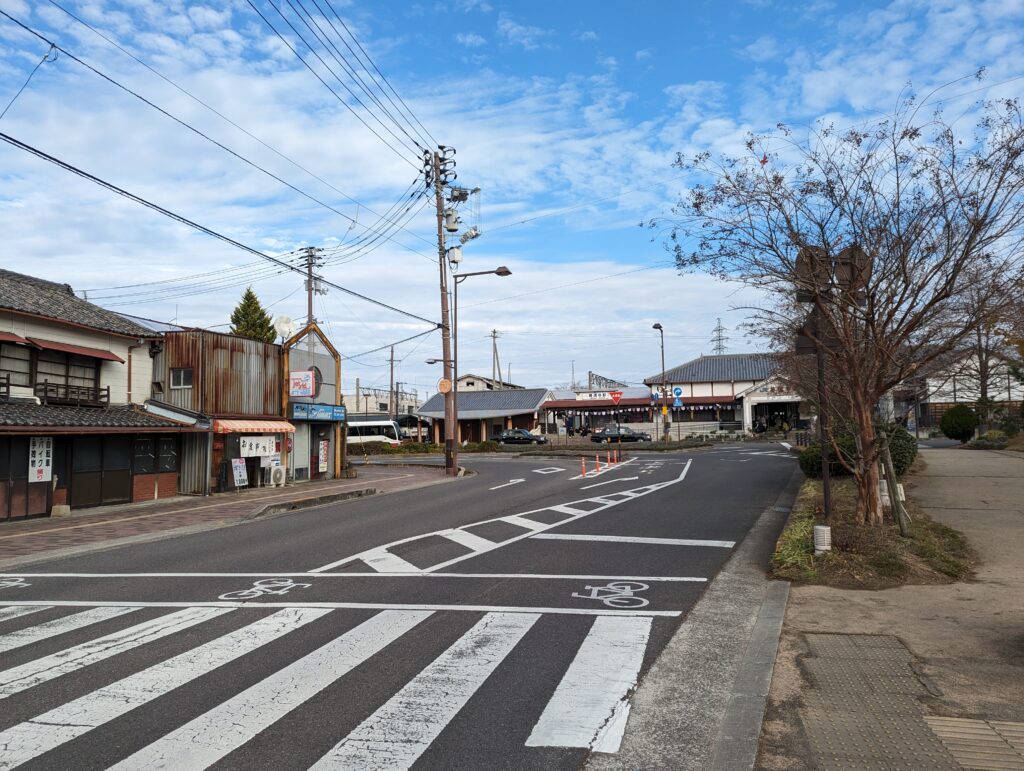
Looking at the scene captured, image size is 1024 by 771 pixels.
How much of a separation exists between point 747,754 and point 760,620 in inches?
121

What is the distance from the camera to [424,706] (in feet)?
16.4

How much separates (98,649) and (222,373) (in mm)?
19693

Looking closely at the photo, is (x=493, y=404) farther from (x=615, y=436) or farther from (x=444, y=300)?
(x=444, y=300)

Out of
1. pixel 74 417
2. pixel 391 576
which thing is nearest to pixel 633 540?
pixel 391 576

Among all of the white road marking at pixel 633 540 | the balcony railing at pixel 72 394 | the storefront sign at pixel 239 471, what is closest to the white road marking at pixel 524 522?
the white road marking at pixel 633 540

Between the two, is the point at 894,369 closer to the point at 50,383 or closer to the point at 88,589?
the point at 88,589

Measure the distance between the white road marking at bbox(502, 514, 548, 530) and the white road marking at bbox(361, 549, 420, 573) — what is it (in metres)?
3.40

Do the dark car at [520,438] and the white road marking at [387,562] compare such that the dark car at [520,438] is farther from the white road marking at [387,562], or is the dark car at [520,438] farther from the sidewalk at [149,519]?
the white road marking at [387,562]

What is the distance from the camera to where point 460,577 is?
939 centimetres

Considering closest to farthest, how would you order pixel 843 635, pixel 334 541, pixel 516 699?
pixel 516 699
pixel 843 635
pixel 334 541

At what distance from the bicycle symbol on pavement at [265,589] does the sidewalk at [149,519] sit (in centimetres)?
519

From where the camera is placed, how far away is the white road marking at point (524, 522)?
14.0 meters

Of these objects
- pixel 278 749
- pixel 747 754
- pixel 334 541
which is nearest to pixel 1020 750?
pixel 747 754

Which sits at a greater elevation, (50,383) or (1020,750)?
(50,383)
